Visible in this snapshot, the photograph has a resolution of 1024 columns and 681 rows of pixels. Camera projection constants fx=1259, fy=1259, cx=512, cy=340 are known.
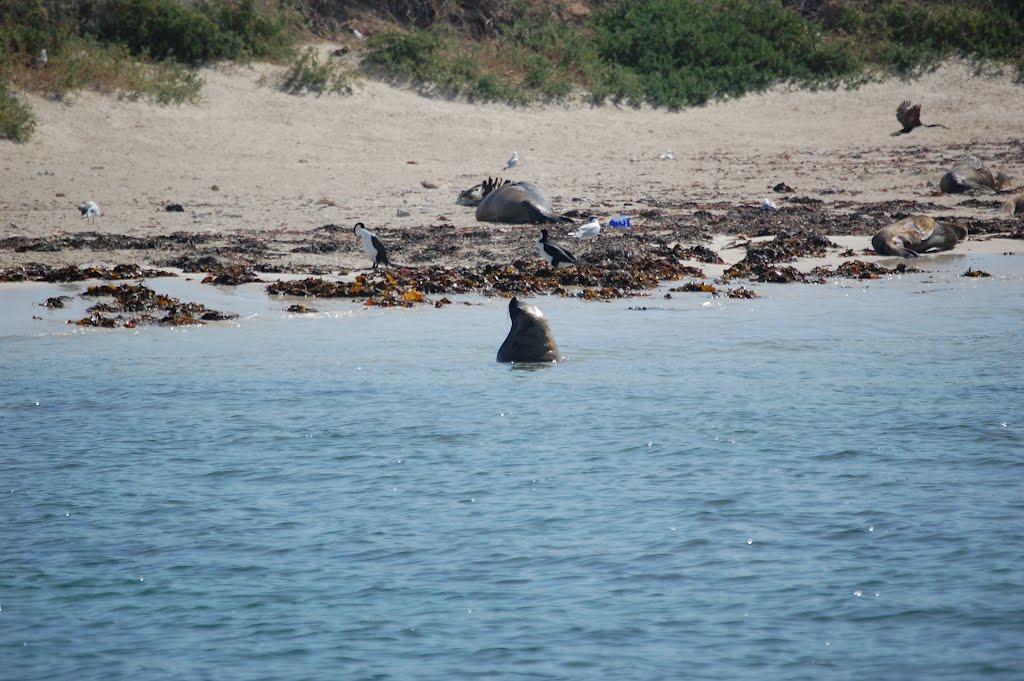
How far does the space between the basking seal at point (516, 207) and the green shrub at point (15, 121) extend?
22.5 feet

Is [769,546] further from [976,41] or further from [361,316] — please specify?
[976,41]

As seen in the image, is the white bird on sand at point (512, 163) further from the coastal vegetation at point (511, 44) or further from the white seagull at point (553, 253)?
the white seagull at point (553, 253)

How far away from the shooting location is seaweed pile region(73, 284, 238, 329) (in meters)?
10.8

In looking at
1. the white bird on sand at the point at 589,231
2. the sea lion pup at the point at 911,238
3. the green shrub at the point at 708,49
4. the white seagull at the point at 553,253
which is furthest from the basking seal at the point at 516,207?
the green shrub at the point at 708,49

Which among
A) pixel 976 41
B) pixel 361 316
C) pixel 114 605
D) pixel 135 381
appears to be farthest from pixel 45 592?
pixel 976 41

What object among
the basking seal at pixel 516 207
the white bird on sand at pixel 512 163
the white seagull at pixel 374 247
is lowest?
the white bird on sand at pixel 512 163

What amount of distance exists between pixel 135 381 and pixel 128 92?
12.9 meters

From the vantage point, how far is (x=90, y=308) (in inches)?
438

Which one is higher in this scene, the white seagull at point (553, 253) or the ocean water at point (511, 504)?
the ocean water at point (511, 504)

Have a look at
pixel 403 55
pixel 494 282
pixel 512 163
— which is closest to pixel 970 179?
pixel 512 163

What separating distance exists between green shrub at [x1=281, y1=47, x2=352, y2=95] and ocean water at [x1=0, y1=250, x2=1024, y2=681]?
12.6 m

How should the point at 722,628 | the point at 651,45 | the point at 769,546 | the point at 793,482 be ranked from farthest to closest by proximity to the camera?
the point at 651,45
the point at 793,482
the point at 769,546
the point at 722,628

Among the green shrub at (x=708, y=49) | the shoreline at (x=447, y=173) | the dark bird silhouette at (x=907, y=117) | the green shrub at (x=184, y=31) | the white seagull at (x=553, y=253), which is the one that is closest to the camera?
the white seagull at (x=553, y=253)

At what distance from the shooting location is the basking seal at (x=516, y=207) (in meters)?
15.8
